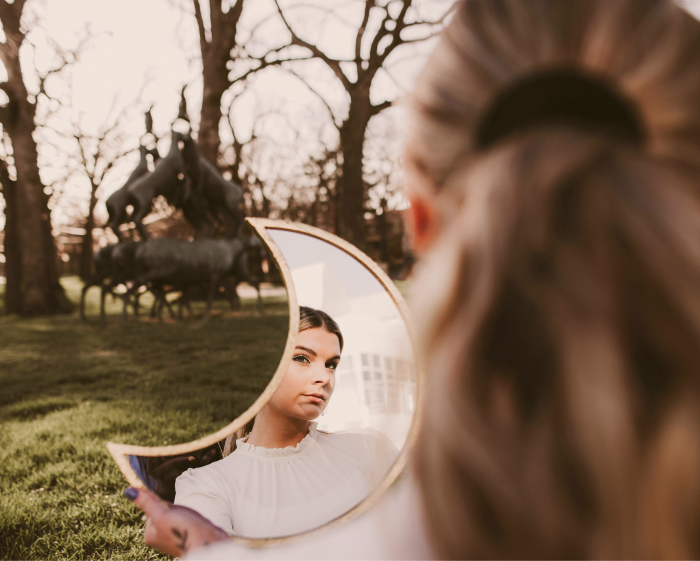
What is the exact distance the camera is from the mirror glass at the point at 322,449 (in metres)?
1.35

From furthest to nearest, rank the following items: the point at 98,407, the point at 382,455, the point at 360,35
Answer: the point at 360,35 < the point at 98,407 < the point at 382,455

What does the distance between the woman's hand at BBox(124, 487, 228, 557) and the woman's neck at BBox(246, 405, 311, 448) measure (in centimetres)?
43

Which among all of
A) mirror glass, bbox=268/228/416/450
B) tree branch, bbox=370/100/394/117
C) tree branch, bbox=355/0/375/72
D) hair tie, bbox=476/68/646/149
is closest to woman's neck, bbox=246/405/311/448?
mirror glass, bbox=268/228/416/450

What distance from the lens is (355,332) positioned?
5.46ft

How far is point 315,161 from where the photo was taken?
84.4 feet

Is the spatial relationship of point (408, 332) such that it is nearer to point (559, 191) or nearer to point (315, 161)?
point (559, 191)

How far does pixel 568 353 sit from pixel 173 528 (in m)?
1.17

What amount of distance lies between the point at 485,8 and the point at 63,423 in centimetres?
460

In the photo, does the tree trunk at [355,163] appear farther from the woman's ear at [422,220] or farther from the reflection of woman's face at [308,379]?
the woman's ear at [422,220]

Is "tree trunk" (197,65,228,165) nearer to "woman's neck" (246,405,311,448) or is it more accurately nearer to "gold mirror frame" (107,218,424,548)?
"gold mirror frame" (107,218,424,548)

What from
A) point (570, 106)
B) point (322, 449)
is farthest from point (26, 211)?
point (570, 106)

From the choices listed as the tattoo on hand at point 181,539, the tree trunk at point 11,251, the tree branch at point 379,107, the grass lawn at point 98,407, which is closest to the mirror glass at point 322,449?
the tattoo on hand at point 181,539

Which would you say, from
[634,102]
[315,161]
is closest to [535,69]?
[634,102]

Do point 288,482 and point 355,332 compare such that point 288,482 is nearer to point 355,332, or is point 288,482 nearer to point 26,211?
point 355,332
